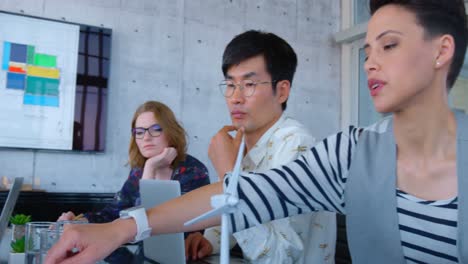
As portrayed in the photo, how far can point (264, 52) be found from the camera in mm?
1579

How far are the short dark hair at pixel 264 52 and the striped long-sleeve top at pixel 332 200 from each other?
1.63 feet

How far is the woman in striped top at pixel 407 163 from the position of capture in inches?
37.7

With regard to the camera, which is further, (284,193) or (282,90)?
(282,90)

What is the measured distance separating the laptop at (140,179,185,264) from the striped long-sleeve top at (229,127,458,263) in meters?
0.25

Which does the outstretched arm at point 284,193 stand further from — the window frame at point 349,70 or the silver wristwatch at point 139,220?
the window frame at point 349,70

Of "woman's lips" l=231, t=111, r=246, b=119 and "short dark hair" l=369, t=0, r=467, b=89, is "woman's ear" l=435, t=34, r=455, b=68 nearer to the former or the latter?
"short dark hair" l=369, t=0, r=467, b=89

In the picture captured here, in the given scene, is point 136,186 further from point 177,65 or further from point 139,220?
point 177,65

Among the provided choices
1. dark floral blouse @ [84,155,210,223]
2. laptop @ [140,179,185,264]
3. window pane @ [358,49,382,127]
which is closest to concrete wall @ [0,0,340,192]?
window pane @ [358,49,382,127]

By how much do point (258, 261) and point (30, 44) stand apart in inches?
111

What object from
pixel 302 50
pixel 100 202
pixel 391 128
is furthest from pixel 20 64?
pixel 391 128

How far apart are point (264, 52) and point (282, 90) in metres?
0.16

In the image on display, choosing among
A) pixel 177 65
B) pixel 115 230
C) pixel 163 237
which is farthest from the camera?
pixel 177 65

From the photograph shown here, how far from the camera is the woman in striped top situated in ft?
3.14

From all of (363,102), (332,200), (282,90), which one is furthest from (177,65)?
(332,200)
